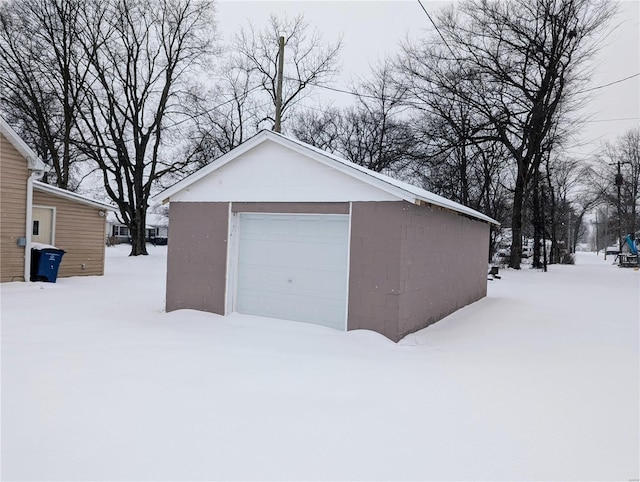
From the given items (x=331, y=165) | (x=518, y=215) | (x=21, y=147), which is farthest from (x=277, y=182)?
(x=518, y=215)

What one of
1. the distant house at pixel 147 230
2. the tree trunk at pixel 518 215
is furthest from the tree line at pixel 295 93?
the distant house at pixel 147 230

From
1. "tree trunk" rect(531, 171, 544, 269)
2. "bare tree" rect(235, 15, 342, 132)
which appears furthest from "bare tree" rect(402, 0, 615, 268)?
"bare tree" rect(235, 15, 342, 132)

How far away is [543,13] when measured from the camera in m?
19.7

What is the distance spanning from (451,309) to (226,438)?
6699 mm

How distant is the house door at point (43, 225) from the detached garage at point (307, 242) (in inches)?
284

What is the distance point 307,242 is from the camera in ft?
23.1

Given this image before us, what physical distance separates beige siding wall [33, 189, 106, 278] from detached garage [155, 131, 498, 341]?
7365mm

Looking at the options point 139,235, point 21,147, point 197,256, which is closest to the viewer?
point 197,256

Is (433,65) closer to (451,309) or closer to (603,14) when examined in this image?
(603,14)

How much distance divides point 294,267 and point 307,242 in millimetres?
490

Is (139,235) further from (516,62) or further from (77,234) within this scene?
(516,62)

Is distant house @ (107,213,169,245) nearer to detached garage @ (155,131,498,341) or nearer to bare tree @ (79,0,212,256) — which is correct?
bare tree @ (79,0,212,256)

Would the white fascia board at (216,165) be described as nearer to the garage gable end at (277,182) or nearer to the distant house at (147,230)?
the garage gable end at (277,182)

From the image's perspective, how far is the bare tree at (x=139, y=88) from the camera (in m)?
22.6
